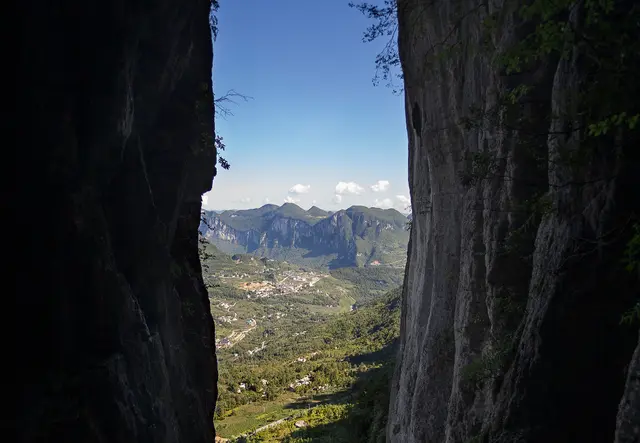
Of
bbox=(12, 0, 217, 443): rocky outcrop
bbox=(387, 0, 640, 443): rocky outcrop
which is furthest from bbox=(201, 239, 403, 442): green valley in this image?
bbox=(387, 0, 640, 443): rocky outcrop

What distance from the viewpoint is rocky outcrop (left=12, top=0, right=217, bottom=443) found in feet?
25.4

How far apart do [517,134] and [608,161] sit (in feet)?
10.5

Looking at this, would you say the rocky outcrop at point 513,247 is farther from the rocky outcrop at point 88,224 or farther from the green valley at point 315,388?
the green valley at point 315,388

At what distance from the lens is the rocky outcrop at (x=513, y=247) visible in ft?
18.6

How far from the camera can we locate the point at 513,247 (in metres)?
8.73

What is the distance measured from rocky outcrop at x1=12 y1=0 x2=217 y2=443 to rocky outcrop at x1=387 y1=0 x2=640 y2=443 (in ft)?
24.1

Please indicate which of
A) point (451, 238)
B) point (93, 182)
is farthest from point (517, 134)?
point (93, 182)

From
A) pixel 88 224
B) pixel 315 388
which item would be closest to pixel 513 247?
pixel 88 224

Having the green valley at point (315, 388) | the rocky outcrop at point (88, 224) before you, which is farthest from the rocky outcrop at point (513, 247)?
the green valley at point (315, 388)

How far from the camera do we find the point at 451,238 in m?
13.3

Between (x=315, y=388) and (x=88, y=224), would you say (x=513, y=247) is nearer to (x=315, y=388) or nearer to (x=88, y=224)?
(x=88, y=224)

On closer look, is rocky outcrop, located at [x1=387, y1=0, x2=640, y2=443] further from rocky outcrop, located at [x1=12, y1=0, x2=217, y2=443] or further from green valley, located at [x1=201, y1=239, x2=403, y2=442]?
green valley, located at [x1=201, y1=239, x2=403, y2=442]

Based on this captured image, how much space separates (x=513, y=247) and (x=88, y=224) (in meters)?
9.40

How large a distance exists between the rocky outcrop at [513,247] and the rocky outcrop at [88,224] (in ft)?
24.1
